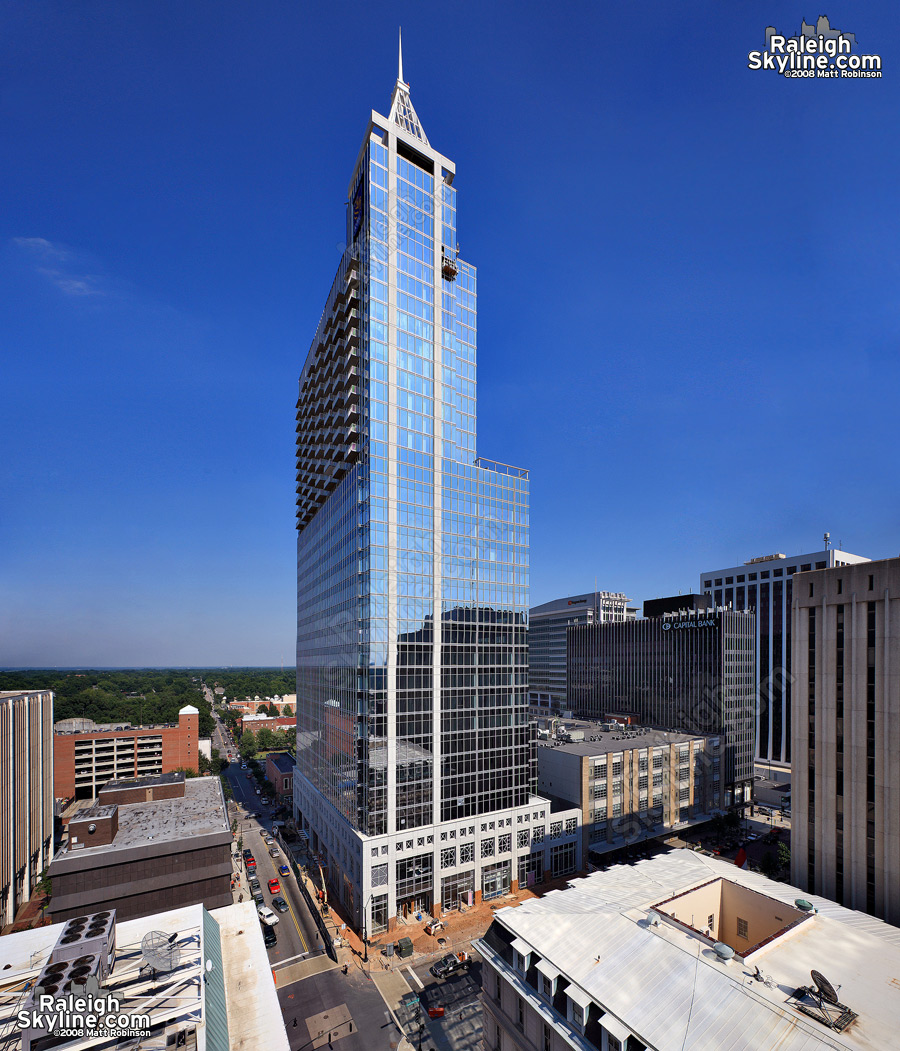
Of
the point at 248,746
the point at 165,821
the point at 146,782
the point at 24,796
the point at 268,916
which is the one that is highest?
the point at 165,821

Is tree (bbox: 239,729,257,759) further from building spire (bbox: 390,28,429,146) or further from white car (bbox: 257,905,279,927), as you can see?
building spire (bbox: 390,28,429,146)

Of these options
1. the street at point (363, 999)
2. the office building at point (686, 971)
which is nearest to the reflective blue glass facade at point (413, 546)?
the street at point (363, 999)

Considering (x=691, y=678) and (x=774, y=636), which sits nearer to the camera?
(x=691, y=678)

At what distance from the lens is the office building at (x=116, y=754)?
127 meters

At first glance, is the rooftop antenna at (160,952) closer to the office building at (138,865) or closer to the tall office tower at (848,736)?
the office building at (138,865)

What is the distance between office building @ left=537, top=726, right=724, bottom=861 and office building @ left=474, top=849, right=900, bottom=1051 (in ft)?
145

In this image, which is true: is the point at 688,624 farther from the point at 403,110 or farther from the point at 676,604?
the point at 403,110

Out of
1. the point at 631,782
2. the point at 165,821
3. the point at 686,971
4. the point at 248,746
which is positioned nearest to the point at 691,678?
the point at 631,782

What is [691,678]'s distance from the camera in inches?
4813

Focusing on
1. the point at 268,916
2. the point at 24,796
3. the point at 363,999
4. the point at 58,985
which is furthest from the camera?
the point at 24,796

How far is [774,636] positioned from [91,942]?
176736 millimetres

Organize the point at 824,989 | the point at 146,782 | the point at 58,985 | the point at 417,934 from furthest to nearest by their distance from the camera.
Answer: the point at 146,782, the point at 417,934, the point at 58,985, the point at 824,989

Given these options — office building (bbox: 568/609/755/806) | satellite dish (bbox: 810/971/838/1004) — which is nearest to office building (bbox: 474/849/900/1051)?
satellite dish (bbox: 810/971/838/1004)

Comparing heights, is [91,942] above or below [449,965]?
above
